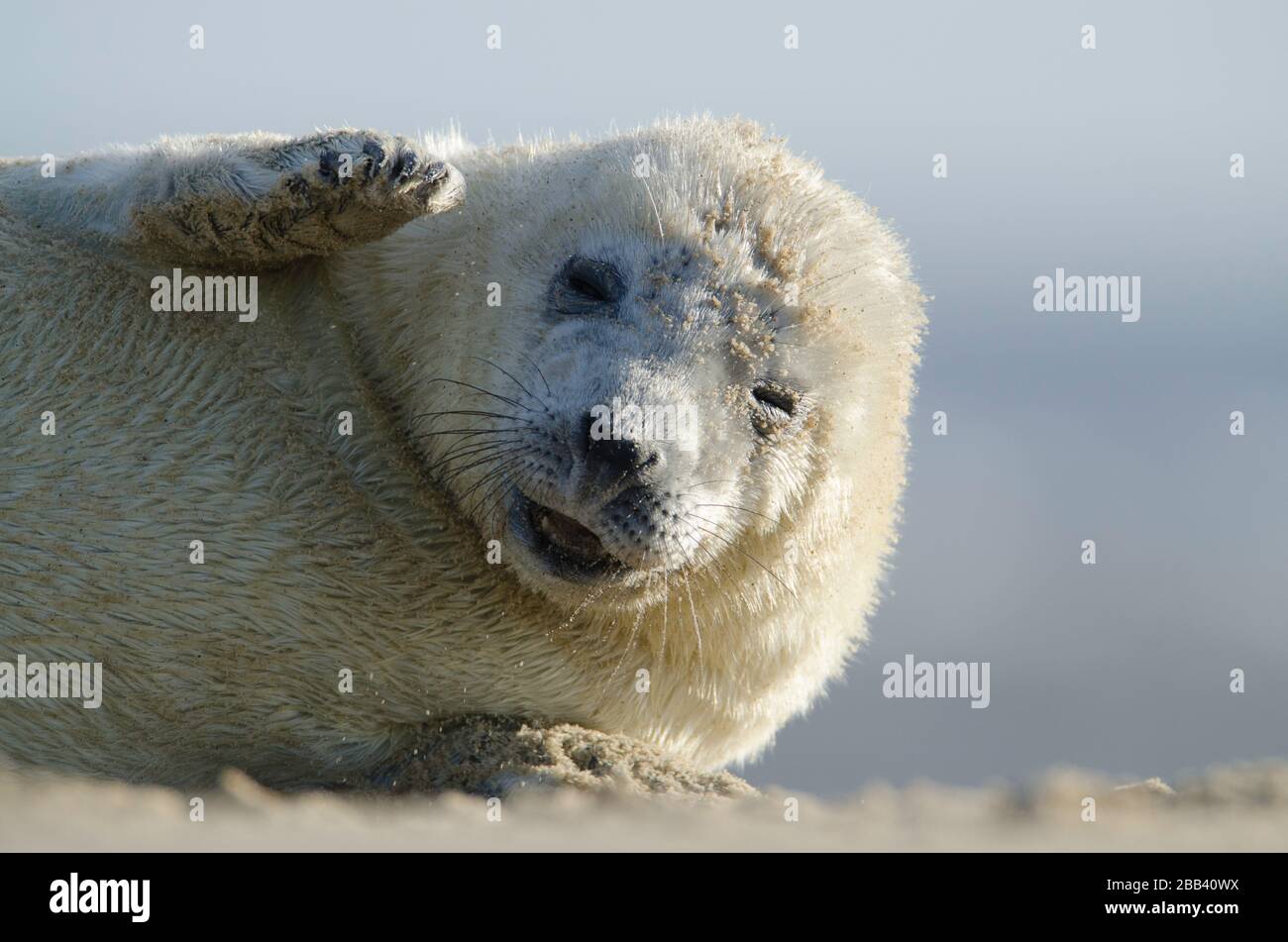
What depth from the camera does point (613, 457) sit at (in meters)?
3.91

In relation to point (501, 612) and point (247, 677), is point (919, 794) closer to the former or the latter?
point (501, 612)

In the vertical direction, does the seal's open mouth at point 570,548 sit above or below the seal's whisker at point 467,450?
below

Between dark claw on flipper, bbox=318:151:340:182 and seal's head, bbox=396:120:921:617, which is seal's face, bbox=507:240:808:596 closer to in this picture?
seal's head, bbox=396:120:921:617

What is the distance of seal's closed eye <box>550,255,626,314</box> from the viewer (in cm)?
454

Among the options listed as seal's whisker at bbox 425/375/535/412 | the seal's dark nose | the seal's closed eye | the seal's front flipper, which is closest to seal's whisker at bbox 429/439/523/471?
seal's whisker at bbox 425/375/535/412

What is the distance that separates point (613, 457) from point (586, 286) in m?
0.92

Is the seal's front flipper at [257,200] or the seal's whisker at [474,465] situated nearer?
the seal's whisker at [474,465]

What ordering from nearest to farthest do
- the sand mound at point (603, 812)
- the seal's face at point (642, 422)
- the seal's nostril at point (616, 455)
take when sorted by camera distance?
the sand mound at point (603, 812), the seal's nostril at point (616, 455), the seal's face at point (642, 422)

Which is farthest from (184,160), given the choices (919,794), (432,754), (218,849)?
(919,794)

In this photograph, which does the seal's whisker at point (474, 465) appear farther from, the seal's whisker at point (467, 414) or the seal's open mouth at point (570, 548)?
the seal's open mouth at point (570, 548)

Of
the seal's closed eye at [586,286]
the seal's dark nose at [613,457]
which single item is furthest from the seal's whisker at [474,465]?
the seal's closed eye at [586,286]

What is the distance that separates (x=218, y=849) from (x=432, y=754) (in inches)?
72.8

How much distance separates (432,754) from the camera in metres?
4.37

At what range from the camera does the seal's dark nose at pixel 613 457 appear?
3.91 metres
